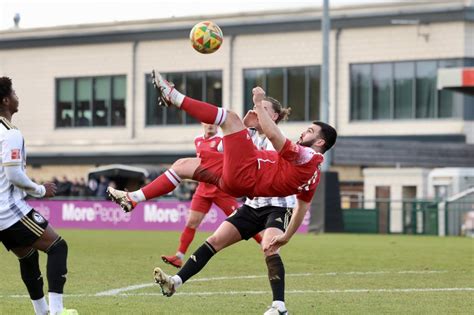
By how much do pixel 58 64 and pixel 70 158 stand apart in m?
5.04

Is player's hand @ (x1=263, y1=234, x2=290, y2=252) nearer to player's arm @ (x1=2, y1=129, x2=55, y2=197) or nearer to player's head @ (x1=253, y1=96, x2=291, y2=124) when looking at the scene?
player's head @ (x1=253, y1=96, x2=291, y2=124)

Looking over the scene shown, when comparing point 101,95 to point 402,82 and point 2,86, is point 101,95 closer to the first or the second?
point 402,82

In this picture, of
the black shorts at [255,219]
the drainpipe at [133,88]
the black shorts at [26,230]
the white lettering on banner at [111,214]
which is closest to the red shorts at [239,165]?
the black shorts at [255,219]

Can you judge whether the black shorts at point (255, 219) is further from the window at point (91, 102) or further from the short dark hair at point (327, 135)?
the window at point (91, 102)

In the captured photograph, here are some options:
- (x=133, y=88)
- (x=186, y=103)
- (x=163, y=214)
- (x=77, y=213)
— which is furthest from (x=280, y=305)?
(x=133, y=88)

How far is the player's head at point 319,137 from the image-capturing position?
38.5 feet

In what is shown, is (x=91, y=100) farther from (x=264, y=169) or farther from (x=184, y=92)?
(x=264, y=169)

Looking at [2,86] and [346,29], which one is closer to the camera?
[2,86]

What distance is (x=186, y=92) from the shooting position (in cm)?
5609

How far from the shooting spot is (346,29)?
5178 cm

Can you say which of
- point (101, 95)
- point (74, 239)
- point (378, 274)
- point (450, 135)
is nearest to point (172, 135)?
point (101, 95)

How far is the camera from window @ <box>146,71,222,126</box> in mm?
55750

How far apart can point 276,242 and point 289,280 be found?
490 cm

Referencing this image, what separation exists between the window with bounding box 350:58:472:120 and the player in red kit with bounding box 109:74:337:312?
38.9m
